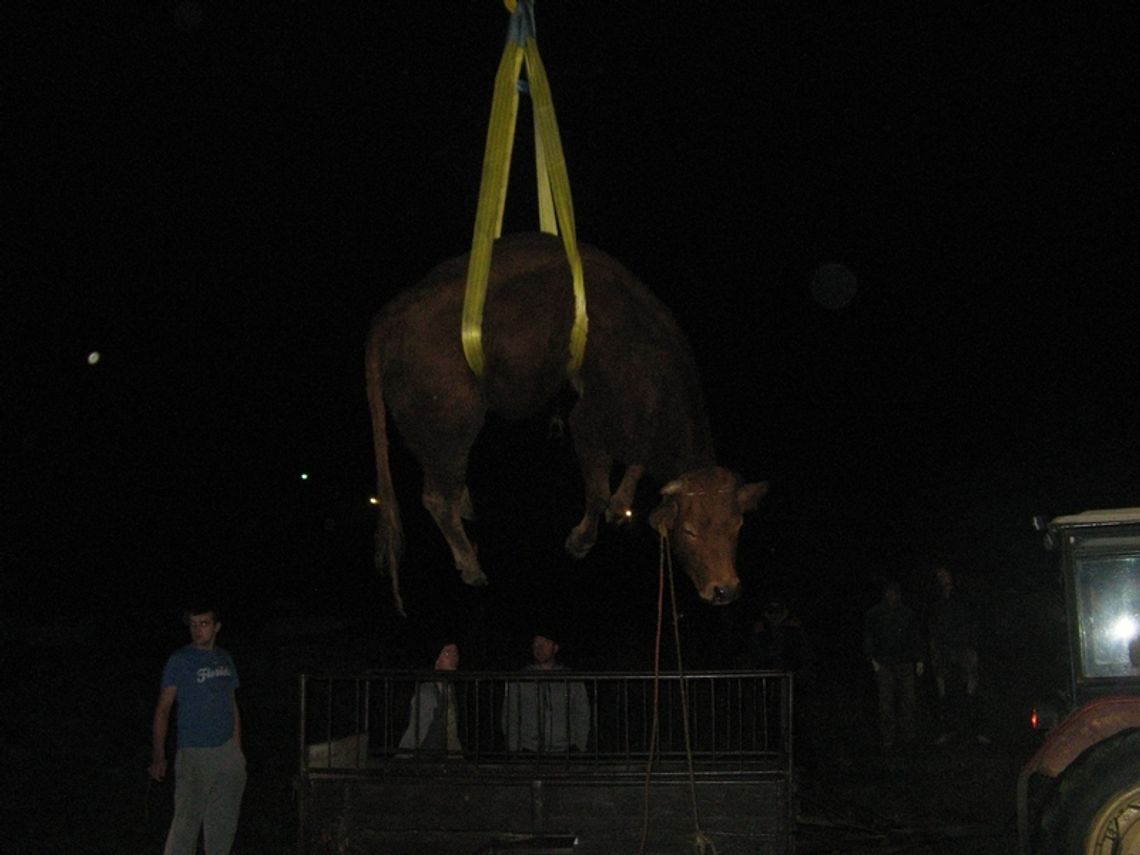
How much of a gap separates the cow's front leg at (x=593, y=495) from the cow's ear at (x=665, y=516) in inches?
14.1

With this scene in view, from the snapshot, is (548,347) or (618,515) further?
(618,515)

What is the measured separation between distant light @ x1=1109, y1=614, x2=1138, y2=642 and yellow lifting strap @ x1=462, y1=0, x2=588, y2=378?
2605mm

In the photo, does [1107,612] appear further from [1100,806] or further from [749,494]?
[749,494]

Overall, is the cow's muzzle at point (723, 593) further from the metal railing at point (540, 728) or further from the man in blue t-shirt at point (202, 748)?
the man in blue t-shirt at point (202, 748)

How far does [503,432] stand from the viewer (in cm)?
516

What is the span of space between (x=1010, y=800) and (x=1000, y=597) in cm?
733

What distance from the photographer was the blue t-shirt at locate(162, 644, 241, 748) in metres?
5.53

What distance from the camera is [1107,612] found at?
210 inches

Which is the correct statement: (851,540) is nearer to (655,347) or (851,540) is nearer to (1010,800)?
Answer: (1010,800)

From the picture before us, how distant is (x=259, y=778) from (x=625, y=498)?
542cm

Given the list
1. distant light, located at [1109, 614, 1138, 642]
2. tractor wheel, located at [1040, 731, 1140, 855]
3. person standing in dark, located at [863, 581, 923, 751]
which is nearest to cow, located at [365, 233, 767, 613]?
tractor wheel, located at [1040, 731, 1140, 855]

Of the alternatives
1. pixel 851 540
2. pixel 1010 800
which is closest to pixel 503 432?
pixel 1010 800

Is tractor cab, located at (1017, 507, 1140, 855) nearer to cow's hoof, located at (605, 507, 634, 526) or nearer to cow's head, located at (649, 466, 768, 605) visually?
cow's head, located at (649, 466, 768, 605)

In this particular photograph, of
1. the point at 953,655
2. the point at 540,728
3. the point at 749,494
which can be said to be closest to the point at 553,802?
the point at 540,728
